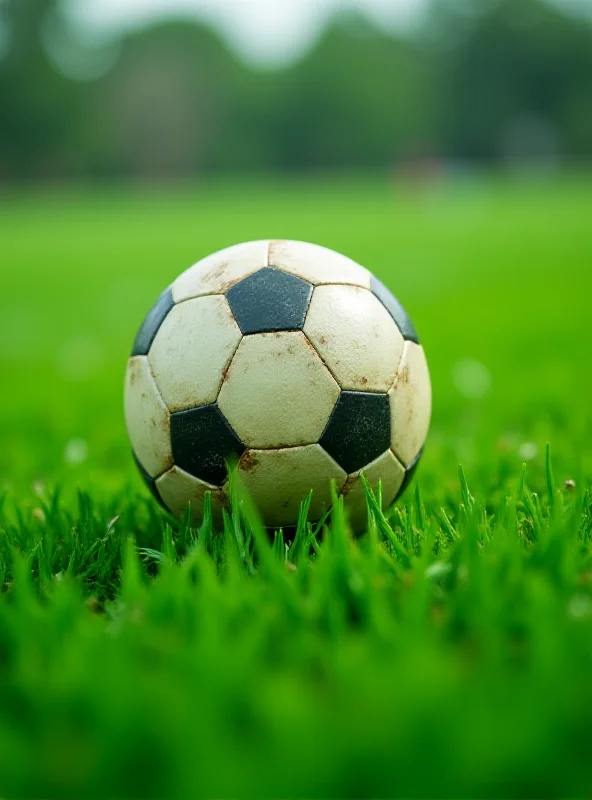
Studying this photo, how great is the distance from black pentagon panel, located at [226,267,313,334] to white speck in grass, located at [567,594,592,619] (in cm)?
98

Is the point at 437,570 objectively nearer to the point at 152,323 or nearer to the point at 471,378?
the point at 152,323

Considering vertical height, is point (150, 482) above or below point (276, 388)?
below

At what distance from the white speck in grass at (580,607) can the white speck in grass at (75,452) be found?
2.44 m

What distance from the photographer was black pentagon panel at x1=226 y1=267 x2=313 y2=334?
2.25 meters

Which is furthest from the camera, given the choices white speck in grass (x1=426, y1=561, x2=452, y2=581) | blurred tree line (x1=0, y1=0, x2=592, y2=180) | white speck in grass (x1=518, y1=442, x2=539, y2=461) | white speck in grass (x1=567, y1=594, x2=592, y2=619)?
blurred tree line (x1=0, y1=0, x2=592, y2=180)

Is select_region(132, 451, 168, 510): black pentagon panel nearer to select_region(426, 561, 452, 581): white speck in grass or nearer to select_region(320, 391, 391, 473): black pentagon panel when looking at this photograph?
select_region(320, 391, 391, 473): black pentagon panel

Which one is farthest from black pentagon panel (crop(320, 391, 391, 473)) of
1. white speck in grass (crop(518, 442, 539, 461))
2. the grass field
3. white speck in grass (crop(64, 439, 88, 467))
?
white speck in grass (crop(64, 439, 88, 467))

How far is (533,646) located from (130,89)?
77.0m

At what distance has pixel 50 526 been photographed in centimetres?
244

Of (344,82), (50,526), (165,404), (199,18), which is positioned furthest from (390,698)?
(199,18)

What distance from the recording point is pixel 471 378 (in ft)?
16.7

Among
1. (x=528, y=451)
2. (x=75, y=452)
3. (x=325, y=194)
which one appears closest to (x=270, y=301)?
(x=528, y=451)

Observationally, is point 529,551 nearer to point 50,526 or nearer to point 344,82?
point 50,526

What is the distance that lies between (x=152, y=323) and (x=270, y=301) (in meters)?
0.42
